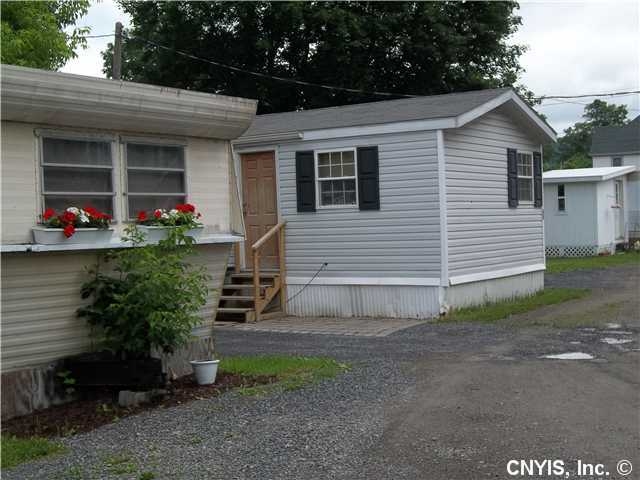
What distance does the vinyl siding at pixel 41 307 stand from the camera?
750cm

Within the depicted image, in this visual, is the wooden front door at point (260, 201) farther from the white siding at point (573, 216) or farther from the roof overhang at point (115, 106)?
the white siding at point (573, 216)

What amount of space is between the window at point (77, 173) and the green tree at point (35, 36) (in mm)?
6591

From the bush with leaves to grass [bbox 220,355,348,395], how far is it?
974 mm

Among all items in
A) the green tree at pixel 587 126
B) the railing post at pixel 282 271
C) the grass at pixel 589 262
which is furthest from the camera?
the green tree at pixel 587 126

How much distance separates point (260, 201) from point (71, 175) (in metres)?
7.42

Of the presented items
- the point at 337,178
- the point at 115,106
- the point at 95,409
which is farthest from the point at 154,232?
the point at 337,178

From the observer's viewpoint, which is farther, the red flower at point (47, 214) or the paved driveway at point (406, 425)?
the red flower at point (47, 214)

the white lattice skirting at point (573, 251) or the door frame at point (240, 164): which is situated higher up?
the door frame at point (240, 164)

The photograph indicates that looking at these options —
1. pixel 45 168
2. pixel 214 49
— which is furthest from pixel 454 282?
pixel 214 49

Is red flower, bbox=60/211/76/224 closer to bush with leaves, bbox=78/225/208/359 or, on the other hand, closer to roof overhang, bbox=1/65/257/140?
bush with leaves, bbox=78/225/208/359

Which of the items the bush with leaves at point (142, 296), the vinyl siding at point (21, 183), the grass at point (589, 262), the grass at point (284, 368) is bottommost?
the grass at point (284, 368)

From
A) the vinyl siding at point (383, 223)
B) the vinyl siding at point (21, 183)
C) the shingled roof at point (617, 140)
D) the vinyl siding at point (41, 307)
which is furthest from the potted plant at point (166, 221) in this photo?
the shingled roof at point (617, 140)

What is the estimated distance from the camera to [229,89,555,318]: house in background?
13.6 meters

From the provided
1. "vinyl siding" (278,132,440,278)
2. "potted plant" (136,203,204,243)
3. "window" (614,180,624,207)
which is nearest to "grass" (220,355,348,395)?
"potted plant" (136,203,204,243)
